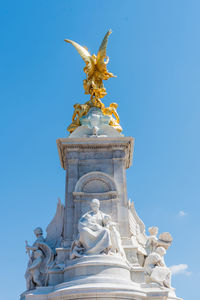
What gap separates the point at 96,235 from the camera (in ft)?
36.2

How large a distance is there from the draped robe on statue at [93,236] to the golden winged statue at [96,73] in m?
6.74

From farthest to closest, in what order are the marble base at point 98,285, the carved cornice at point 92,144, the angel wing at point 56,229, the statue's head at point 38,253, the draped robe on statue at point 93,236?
the carved cornice at point 92,144 < the angel wing at point 56,229 < the statue's head at point 38,253 < the draped robe on statue at point 93,236 < the marble base at point 98,285

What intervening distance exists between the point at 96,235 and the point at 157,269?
2.49 meters

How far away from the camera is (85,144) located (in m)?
14.0

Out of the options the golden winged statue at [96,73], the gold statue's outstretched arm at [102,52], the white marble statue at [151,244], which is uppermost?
the gold statue's outstretched arm at [102,52]

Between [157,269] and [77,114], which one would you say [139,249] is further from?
[77,114]

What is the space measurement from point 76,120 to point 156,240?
6182 millimetres

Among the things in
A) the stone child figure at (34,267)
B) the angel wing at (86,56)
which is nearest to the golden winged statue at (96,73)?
the angel wing at (86,56)

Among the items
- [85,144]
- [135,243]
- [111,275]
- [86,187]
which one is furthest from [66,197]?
[111,275]

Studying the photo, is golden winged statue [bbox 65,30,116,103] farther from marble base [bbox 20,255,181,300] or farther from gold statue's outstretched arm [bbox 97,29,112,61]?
marble base [bbox 20,255,181,300]

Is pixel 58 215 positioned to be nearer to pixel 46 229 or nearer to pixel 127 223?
pixel 46 229

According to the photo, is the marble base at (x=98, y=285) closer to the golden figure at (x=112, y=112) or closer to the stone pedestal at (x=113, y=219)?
the stone pedestal at (x=113, y=219)

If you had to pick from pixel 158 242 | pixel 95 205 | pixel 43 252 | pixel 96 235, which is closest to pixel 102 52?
pixel 95 205

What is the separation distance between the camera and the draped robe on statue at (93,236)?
35.6 ft
